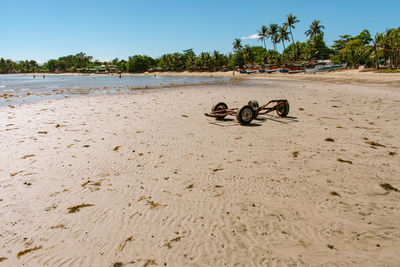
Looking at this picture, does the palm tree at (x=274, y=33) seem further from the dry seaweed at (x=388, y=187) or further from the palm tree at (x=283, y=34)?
the dry seaweed at (x=388, y=187)

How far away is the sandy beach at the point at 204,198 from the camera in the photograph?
A: 10.1 feet

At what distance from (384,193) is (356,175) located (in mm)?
753

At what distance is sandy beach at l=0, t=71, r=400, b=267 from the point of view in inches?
121

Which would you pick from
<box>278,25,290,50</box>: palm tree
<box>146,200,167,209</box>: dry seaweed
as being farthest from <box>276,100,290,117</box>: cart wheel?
<box>278,25,290,50</box>: palm tree

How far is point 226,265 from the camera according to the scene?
2857 mm

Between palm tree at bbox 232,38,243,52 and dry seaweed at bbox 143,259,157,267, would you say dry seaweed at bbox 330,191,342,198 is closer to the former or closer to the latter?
dry seaweed at bbox 143,259,157,267

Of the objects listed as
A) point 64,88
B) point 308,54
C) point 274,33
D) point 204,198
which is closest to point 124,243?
point 204,198

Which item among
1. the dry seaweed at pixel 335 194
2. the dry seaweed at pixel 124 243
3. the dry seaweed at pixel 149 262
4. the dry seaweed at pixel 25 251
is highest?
the dry seaweed at pixel 335 194

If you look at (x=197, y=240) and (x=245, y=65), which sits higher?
(x=245, y=65)

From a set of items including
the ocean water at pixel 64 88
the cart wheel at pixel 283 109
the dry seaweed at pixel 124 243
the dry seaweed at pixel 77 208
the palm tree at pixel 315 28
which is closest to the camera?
the dry seaweed at pixel 124 243

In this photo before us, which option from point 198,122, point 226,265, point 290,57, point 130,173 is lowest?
point 226,265

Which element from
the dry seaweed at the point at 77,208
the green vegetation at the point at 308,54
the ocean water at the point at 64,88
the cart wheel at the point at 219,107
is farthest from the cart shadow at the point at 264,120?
the green vegetation at the point at 308,54

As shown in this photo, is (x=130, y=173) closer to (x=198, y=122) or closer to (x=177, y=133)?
(x=177, y=133)

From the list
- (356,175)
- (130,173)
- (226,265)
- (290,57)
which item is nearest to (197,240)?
(226,265)
